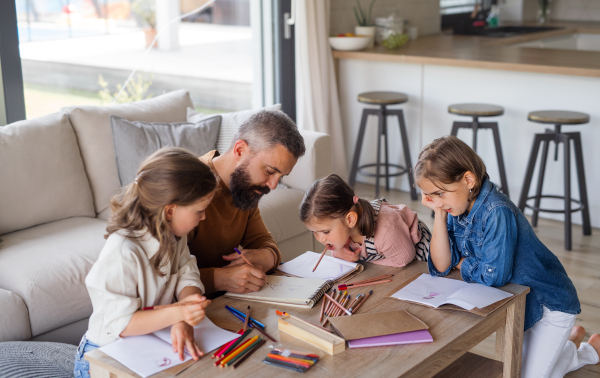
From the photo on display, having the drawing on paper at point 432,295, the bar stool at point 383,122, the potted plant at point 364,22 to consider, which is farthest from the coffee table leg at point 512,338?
the potted plant at point 364,22

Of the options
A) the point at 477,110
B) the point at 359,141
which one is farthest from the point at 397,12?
the point at 477,110

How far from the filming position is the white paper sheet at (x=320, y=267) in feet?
5.75

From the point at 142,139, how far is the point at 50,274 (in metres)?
0.88

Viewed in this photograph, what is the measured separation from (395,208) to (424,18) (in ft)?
12.9

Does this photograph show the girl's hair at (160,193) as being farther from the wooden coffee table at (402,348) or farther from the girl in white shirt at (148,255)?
the wooden coffee table at (402,348)

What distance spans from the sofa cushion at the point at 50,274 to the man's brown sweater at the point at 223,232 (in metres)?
0.57

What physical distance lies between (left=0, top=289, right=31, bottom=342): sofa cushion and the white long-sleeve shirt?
753mm

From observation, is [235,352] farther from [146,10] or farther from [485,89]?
[485,89]

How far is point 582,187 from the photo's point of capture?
3547 millimetres

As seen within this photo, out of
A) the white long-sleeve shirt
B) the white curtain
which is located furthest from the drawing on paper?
the white curtain

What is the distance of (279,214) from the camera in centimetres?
291

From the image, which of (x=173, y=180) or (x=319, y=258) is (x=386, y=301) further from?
(x=173, y=180)

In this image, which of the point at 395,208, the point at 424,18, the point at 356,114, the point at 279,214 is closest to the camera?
the point at 395,208

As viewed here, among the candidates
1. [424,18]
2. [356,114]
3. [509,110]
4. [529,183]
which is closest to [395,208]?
[529,183]
